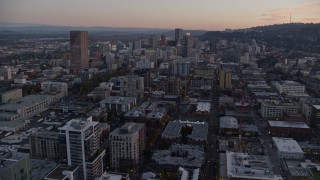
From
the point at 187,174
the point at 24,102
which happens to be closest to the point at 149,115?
the point at 187,174

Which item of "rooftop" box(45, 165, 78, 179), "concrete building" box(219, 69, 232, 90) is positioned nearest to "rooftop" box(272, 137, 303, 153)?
"rooftop" box(45, 165, 78, 179)

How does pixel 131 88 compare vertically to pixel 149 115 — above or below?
above

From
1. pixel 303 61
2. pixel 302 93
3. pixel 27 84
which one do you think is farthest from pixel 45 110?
pixel 303 61

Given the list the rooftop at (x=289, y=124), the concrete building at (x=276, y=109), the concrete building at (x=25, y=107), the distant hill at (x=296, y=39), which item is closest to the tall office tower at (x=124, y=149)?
the rooftop at (x=289, y=124)

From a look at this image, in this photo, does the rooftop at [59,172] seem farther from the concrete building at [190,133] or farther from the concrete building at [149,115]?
the concrete building at [149,115]

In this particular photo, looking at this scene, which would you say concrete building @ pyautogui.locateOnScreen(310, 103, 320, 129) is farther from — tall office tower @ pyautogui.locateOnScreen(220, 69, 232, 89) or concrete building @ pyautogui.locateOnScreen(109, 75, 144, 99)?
concrete building @ pyautogui.locateOnScreen(109, 75, 144, 99)

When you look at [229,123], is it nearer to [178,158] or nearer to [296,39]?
[178,158]

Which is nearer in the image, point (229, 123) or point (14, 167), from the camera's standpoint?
point (14, 167)

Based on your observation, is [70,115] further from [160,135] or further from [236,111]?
[236,111]
